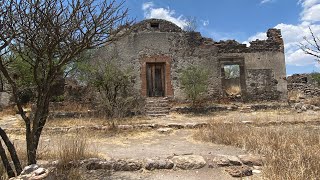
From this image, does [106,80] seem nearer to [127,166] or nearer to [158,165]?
[127,166]

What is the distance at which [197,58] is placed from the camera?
1504cm

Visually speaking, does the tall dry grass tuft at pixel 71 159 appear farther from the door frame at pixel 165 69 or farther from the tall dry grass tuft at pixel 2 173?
the door frame at pixel 165 69

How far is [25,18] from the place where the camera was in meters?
3.61

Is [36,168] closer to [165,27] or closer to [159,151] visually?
[159,151]

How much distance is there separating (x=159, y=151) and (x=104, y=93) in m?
7.22

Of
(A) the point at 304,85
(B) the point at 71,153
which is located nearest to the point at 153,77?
(B) the point at 71,153

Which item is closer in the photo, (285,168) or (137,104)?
(285,168)

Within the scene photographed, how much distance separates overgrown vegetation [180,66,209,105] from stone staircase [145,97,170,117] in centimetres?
122

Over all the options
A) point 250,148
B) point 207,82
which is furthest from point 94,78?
point 250,148

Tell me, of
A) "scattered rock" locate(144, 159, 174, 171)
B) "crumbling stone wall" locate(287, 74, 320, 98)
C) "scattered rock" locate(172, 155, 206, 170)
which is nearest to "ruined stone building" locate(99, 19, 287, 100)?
"crumbling stone wall" locate(287, 74, 320, 98)

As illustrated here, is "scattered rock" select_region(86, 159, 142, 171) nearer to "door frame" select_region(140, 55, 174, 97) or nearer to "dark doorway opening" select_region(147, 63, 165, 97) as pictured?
"door frame" select_region(140, 55, 174, 97)

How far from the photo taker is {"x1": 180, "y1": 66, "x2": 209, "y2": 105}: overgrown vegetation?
44.1 feet

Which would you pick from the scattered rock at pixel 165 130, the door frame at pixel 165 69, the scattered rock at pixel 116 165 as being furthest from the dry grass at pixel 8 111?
the scattered rock at pixel 116 165

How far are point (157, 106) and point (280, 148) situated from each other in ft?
29.3
